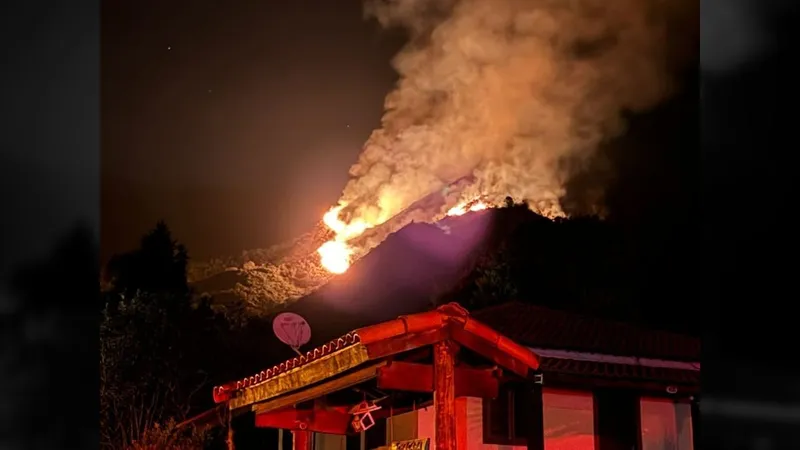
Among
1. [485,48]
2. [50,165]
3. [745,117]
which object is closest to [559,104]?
[485,48]

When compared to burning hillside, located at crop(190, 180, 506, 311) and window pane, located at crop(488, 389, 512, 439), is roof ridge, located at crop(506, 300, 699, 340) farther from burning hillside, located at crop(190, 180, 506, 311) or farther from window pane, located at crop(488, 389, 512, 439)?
burning hillside, located at crop(190, 180, 506, 311)

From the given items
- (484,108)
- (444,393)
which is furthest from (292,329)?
(484,108)

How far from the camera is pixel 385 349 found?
14.1 feet

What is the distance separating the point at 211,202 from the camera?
479 centimetres

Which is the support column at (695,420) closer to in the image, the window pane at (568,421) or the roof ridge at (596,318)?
the roof ridge at (596,318)

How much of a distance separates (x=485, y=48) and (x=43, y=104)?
85.3 inches

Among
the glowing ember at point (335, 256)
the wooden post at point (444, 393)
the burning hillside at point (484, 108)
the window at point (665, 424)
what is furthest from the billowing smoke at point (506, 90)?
the window at point (665, 424)

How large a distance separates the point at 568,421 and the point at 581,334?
462 millimetres

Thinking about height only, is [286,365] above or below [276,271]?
below

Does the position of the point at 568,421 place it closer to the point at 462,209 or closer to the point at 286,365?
the point at 462,209

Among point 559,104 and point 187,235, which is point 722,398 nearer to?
point 559,104

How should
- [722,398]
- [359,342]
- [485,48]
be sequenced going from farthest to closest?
[485,48] → [722,398] → [359,342]

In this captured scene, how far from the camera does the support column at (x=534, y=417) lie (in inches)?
199

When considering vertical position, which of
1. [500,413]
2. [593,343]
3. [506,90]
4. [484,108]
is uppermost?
[506,90]
